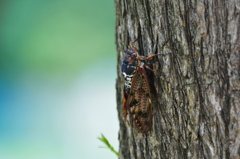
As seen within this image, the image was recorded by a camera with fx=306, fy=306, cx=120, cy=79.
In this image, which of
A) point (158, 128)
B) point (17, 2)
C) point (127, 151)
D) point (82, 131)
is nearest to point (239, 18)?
point (158, 128)

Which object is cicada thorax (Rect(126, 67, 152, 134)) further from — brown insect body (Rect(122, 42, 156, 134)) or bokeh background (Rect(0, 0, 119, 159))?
bokeh background (Rect(0, 0, 119, 159))

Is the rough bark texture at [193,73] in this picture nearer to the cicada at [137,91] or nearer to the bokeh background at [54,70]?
the cicada at [137,91]

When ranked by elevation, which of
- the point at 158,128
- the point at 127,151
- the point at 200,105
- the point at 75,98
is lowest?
the point at 75,98

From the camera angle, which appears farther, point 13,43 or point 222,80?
point 13,43

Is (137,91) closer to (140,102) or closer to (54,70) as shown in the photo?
(140,102)

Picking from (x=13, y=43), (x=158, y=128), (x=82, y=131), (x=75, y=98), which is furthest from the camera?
(x=13, y=43)

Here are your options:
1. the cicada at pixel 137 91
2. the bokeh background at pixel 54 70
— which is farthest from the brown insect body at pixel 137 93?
the bokeh background at pixel 54 70

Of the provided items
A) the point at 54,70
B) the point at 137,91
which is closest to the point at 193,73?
the point at 137,91

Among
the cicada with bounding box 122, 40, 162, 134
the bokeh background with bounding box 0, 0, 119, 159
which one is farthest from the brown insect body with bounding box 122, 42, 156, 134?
the bokeh background with bounding box 0, 0, 119, 159

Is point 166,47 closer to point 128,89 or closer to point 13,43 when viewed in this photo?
point 128,89
